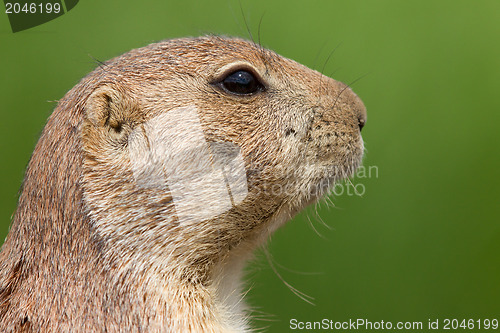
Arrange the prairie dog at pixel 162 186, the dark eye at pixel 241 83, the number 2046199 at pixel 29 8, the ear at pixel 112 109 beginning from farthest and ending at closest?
1. the number 2046199 at pixel 29 8
2. the dark eye at pixel 241 83
3. the ear at pixel 112 109
4. the prairie dog at pixel 162 186

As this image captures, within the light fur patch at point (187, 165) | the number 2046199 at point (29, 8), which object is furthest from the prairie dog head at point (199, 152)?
the number 2046199 at point (29, 8)

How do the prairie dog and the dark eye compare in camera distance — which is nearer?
the prairie dog

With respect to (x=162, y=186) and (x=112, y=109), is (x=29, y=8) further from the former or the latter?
(x=162, y=186)

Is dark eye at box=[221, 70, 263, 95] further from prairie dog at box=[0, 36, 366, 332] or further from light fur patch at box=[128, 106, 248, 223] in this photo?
light fur patch at box=[128, 106, 248, 223]

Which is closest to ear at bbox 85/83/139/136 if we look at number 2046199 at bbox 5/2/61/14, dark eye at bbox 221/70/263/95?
dark eye at bbox 221/70/263/95

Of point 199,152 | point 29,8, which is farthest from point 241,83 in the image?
point 29,8

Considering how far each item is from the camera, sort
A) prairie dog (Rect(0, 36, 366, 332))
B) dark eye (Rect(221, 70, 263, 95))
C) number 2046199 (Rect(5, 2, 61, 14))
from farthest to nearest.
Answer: number 2046199 (Rect(5, 2, 61, 14))
dark eye (Rect(221, 70, 263, 95))
prairie dog (Rect(0, 36, 366, 332))

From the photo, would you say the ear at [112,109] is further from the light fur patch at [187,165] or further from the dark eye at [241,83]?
the dark eye at [241,83]
